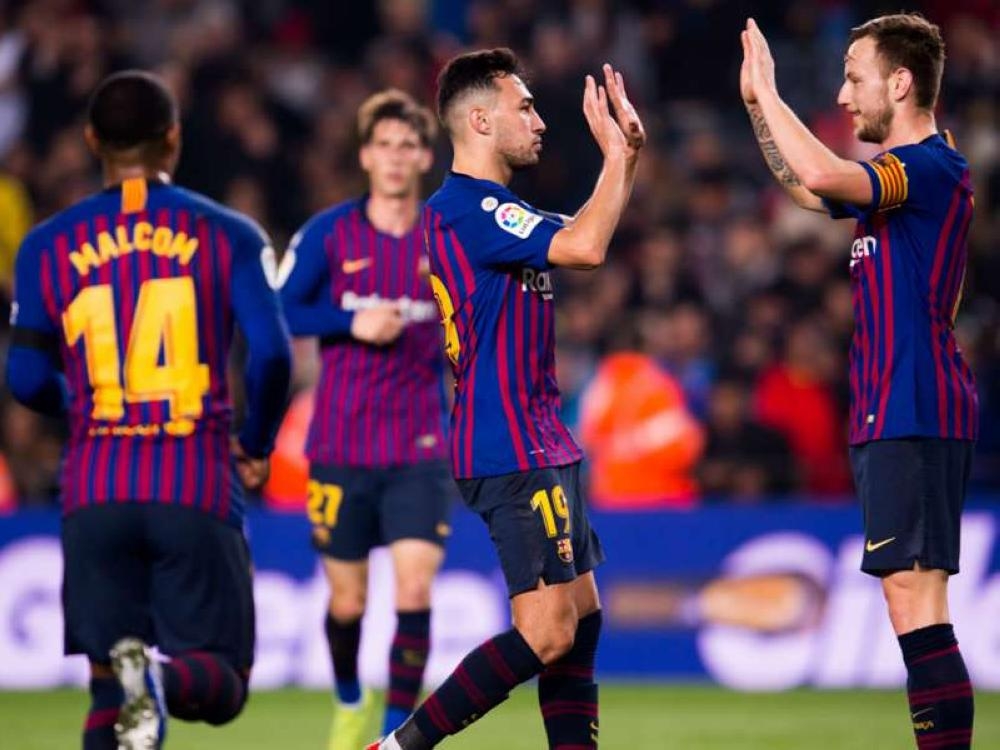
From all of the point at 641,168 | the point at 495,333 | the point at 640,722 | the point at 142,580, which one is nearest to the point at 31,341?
the point at 142,580

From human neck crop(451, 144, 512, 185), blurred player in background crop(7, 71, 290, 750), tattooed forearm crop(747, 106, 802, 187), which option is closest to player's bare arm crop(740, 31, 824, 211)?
tattooed forearm crop(747, 106, 802, 187)

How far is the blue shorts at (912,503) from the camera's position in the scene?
5.83 metres

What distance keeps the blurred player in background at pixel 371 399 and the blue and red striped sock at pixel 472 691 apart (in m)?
1.85

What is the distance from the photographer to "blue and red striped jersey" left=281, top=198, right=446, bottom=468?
799 cm

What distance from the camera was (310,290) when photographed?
8109 millimetres

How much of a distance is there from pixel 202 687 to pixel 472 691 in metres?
0.87

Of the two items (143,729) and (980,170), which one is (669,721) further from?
(980,170)

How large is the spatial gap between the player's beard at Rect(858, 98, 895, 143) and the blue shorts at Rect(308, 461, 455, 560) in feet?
8.61

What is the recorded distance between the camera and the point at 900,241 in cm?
598

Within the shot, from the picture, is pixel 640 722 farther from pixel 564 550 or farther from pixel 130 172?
pixel 130 172

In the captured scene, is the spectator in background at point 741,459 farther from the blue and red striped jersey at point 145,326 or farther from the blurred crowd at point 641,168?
the blue and red striped jersey at point 145,326

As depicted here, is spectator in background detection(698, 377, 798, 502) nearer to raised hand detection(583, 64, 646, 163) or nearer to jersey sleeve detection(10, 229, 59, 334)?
raised hand detection(583, 64, 646, 163)

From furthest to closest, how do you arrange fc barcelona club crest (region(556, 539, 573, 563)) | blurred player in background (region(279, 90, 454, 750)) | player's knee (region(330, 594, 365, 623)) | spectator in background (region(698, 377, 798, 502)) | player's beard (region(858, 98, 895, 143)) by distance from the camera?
spectator in background (region(698, 377, 798, 502)) < player's knee (region(330, 594, 365, 623)) < blurred player in background (region(279, 90, 454, 750)) < player's beard (region(858, 98, 895, 143)) < fc barcelona club crest (region(556, 539, 573, 563))

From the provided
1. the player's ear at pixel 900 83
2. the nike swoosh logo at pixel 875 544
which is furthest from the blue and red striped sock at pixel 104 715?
the player's ear at pixel 900 83
